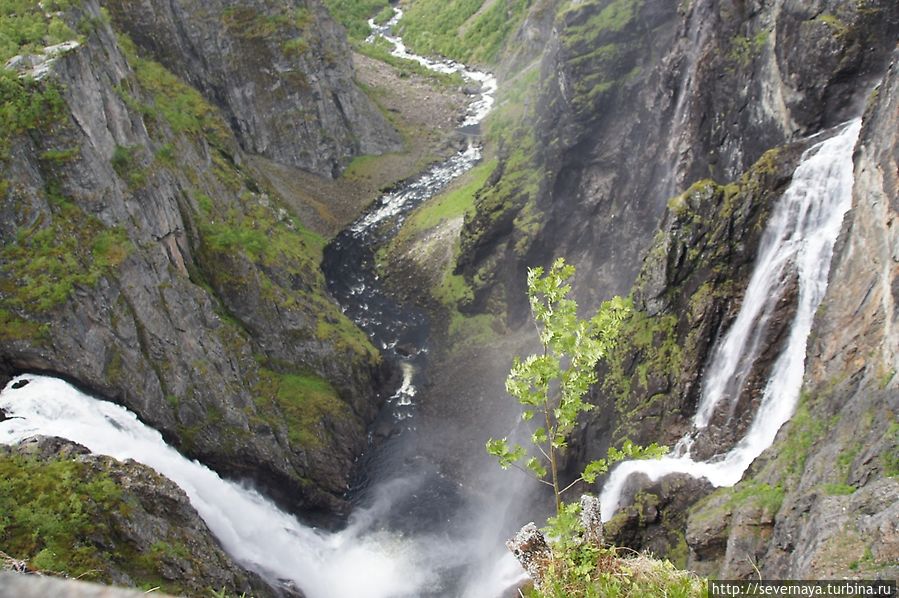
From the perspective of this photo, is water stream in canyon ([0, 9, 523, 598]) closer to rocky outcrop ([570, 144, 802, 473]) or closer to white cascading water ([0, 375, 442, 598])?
white cascading water ([0, 375, 442, 598])

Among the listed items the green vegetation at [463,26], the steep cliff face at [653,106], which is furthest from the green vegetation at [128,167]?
the green vegetation at [463,26]

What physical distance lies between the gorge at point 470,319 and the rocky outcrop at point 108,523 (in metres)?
0.14

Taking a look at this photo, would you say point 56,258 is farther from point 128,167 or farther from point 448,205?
point 448,205

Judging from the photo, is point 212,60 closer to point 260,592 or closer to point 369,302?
point 369,302

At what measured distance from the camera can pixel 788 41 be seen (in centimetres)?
3136

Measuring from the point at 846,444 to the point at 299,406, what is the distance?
31.9m

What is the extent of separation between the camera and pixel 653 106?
46500 mm

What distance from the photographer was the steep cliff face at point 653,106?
97.5ft

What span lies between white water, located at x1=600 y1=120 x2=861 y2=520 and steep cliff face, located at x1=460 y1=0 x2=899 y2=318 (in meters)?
3.94

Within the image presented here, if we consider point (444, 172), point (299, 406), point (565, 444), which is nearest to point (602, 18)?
point (444, 172)

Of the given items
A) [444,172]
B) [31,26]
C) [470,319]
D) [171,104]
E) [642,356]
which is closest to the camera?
[642,356]

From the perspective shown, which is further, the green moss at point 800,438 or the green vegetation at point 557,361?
the green moss at point 800,438

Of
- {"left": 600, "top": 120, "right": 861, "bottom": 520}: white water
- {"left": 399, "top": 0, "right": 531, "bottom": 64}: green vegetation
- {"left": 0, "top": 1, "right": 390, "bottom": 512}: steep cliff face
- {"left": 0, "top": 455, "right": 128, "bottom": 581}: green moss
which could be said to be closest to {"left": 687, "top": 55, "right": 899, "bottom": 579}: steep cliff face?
{"left": 600, "top": 120, "right": 861, "bottom": 520}: white water

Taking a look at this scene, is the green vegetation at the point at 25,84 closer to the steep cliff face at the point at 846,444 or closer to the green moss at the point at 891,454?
the steep cliff face at the point at 846,444
